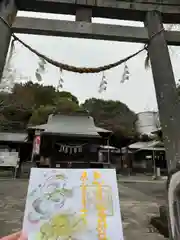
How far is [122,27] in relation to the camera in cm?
351

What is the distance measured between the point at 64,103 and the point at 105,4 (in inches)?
826

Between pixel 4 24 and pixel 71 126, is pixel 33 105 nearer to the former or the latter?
pixel 71 126

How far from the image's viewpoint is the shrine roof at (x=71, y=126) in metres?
12.9

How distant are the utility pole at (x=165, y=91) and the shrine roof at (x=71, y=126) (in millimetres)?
9579

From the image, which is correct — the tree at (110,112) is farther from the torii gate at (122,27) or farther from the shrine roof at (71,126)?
the torii gate at (122,27)

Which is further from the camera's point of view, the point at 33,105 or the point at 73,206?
the point at 33,105

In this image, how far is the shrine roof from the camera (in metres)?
12.9

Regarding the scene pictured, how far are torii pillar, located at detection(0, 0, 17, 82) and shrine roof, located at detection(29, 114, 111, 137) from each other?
9.66 metres

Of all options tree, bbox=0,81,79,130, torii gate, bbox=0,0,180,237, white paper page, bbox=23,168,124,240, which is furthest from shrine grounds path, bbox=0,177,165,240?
tree, bbox=0,81,79,130

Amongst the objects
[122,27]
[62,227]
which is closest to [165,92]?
[122,27]

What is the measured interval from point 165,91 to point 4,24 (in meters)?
2.36

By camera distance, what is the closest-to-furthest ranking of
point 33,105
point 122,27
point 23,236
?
point 23,236, point 122,27, point 33,105

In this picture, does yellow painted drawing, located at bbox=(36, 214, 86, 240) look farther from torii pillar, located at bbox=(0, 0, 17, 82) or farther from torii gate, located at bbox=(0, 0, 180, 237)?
torii pillar, located at bbox=(0, 0, 17, 82)

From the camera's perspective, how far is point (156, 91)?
3.06m
